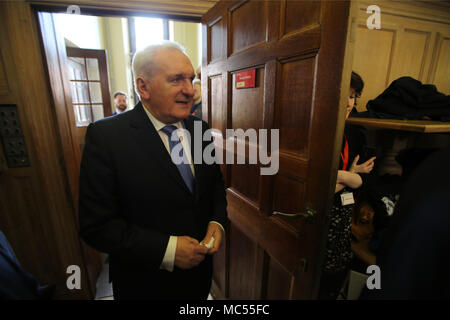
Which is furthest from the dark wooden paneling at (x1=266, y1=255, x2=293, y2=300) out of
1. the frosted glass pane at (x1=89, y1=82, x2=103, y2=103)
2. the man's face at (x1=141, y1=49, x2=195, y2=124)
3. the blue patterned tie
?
the frosted glass pane at (x1=89, y1=82, x2=103, y2=103)

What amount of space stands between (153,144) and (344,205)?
1.04 m

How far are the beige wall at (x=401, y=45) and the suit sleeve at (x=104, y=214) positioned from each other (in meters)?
1.50

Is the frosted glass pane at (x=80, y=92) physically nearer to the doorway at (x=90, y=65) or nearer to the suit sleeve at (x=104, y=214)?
the doorway at (x=90, y=65)

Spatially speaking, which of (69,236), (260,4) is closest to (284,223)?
(260,4)

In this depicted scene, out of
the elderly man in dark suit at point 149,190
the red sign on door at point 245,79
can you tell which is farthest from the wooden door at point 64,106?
the red sign on door at point 245,79

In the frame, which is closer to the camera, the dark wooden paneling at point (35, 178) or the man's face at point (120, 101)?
the dark wooden paneling at point (35, 178)

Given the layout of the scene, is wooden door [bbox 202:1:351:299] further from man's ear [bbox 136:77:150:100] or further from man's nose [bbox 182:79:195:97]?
man's ear [bbox 136:77:150:100]

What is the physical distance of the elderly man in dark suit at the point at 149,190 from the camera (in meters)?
0.80

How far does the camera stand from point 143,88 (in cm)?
90

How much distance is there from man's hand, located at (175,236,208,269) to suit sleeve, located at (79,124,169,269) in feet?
0.24

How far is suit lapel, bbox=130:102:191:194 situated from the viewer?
0.86 m

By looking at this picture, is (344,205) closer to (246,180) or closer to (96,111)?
(246,180)

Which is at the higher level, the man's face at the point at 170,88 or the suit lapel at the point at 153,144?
the man's face at the point at 170,88

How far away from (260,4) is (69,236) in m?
1.89
